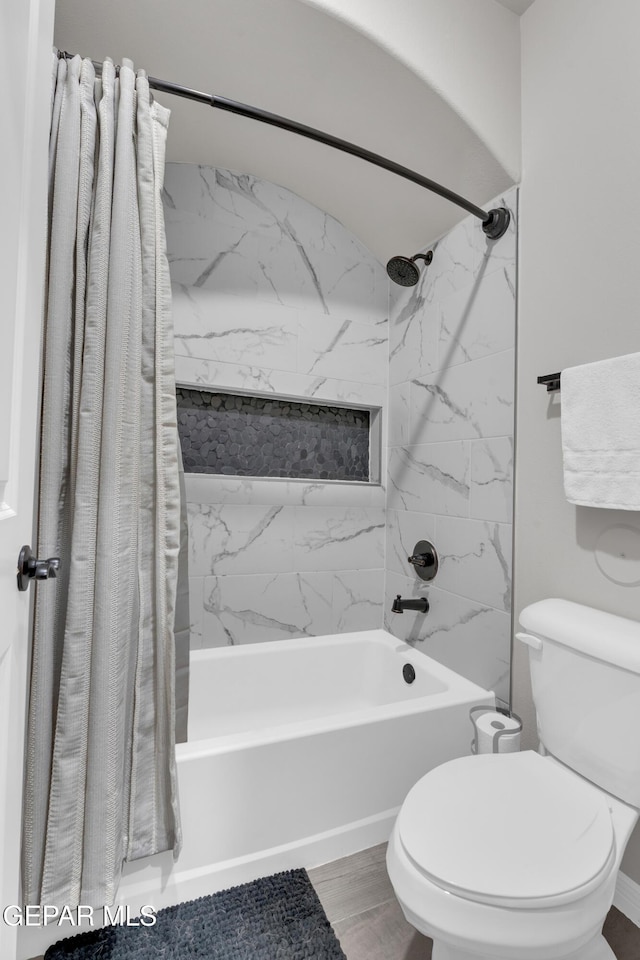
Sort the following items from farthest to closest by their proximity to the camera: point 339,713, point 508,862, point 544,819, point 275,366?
point 275,366 < point 339,713 < point 544,819 < point 508,862

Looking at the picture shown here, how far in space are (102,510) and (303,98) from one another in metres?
1.53

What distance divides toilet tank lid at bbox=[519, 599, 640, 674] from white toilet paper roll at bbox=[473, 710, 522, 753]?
363 mm

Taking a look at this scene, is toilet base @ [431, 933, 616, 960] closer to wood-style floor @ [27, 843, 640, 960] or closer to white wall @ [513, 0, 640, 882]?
wood-style floor @ [27, 843, 640, 960]

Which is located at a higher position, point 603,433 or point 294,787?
point 603,433

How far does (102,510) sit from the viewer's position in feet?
3.70

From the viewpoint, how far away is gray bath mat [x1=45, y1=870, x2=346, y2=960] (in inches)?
46.2

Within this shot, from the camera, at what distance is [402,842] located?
982 mm

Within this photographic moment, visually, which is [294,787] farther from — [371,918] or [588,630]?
[588,630]

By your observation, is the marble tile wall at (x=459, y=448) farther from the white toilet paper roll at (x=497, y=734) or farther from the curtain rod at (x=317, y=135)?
the white toilet paper roll at (x=497, y=734)

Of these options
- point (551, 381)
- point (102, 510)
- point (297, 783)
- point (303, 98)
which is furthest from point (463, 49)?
point (297, 783)

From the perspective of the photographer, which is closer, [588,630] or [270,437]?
[588,630]

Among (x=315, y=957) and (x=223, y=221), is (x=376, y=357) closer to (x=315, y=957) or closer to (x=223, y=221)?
(x=223, y=221)

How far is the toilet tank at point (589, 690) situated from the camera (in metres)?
1.14

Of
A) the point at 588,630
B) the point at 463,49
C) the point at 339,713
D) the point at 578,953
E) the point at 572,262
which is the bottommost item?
the point at 578,953
